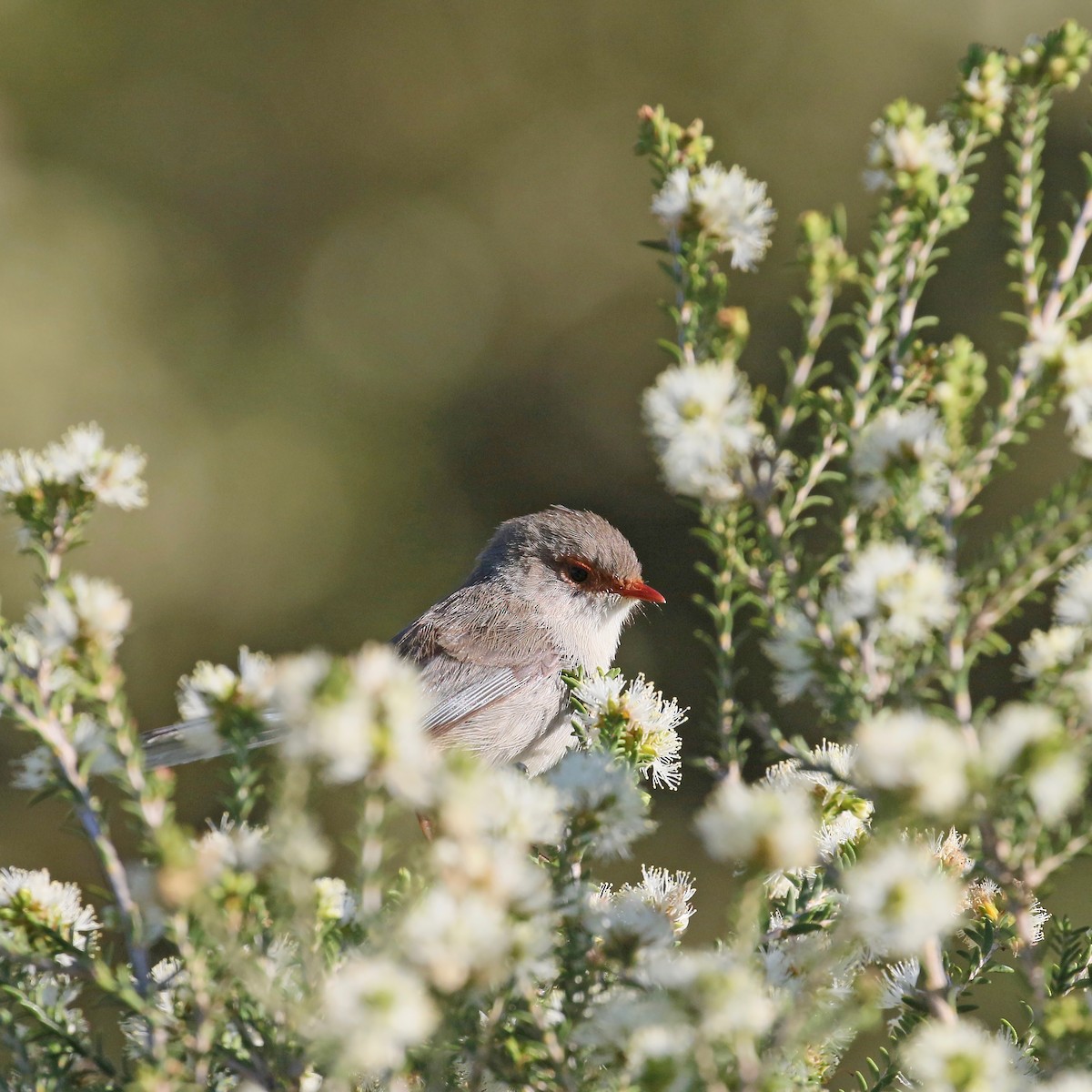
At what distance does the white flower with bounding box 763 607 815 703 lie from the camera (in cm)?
158

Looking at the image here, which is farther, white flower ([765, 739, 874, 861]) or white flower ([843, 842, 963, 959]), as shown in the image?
white flower ([765, 739, 874, 861])

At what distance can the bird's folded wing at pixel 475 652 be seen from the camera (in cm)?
471

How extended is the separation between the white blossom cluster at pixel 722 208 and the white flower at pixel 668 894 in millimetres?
1119

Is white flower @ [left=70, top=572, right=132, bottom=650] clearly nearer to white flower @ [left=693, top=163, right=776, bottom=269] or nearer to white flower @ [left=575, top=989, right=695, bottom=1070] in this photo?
white flower @ [left=575, top=989, right=695, bottom=1070]

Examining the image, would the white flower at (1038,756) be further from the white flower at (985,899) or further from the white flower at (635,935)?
the white flower at (985,899)

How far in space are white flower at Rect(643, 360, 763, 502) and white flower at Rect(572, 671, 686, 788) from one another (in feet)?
2.84

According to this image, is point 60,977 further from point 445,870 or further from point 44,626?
point 445,870

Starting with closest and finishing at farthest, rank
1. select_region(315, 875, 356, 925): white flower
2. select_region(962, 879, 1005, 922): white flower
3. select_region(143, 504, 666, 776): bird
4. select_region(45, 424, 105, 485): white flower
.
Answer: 1. select_region(45, 424, 105, 485): white flower
2. select_region(315, 875, 356, 925): white flower
3. select_region(962, 879, 1005, 922): white flower
4. select_region(143, 504, 666, 776): bird

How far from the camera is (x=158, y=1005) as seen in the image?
1664 millimetres

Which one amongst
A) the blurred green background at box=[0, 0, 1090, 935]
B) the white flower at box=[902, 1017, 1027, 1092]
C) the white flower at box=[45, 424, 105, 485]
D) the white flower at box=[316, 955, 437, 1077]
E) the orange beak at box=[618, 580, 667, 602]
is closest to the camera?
the white flower at box=[316, 955, 437, 1077]

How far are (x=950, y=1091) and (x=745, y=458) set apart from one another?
2.62 ft

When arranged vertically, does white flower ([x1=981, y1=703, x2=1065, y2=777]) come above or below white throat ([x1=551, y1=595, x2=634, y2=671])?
below

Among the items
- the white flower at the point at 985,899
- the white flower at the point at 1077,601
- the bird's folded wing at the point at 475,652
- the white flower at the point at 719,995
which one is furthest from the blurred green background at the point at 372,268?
the white flower at the point at 719,995

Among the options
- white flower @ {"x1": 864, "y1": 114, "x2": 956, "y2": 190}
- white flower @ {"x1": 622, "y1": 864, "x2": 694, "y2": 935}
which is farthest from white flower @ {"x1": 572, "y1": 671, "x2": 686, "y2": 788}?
white flower @ {"x1": 864, "y1": 114, "x2": 956, "y2": 190}
